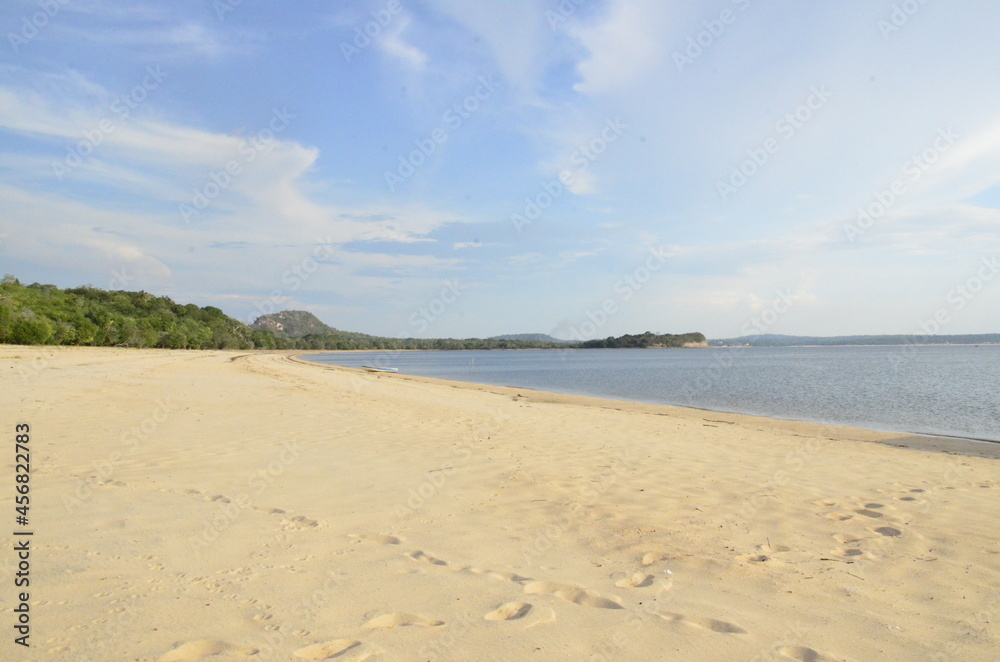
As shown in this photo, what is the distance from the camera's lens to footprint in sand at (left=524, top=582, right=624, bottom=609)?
3.66 meters

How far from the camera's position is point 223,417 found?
1113cm

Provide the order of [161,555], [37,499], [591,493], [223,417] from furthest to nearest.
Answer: [223,417], [591,493], [37,499], [161,555]

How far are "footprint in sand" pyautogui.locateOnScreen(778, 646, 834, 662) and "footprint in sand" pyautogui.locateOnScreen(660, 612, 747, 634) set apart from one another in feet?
0.79

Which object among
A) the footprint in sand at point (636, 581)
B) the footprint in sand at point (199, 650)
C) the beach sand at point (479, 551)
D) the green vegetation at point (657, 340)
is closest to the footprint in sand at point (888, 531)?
the beach sand at point (479, 551)

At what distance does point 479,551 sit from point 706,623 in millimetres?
1816

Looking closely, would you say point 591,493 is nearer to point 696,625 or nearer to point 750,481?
point 750,481

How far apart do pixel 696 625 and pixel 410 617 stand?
1.72m

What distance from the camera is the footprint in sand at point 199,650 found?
280 centimetres

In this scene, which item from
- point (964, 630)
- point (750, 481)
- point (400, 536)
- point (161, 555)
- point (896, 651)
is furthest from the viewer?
point (750, 481)

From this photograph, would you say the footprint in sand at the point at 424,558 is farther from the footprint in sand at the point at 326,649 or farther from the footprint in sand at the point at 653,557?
the footprint in sand at the point at 653,557

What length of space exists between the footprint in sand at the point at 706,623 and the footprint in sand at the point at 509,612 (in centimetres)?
86

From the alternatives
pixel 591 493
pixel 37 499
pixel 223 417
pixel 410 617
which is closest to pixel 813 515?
pixel 591 493

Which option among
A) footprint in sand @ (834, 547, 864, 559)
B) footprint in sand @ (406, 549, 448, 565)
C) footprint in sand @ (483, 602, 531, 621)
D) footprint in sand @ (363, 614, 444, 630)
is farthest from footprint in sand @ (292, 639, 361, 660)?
footprint in sand @ (834, 547, 864, 559)

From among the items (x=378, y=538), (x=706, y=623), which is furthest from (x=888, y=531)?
(x=378, y=538)
